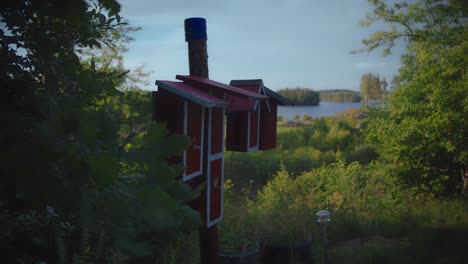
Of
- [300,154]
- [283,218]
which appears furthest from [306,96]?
[283,218]

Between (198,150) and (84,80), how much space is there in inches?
47.5

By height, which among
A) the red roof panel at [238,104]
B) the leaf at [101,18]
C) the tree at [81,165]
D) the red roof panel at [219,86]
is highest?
the leaf at [101,18]

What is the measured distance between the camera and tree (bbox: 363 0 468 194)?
6.80 meters

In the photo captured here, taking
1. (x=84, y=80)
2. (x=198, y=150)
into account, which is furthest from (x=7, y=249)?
(x=198, y=150)

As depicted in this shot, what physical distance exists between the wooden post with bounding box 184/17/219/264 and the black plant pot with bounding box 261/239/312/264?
1574 millimetres

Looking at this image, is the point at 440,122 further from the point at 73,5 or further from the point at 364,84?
the point at 364,84

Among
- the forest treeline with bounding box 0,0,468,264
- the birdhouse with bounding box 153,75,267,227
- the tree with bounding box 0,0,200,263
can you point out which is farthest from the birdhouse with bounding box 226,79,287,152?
the tree with bounding box 0,0,200,263

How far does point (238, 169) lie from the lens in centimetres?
1096

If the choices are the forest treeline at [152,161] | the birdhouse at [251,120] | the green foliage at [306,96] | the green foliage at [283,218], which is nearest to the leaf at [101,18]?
the forest treeline at [152,161]

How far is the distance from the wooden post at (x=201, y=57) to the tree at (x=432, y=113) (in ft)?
17.0

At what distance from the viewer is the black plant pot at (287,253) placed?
429cm

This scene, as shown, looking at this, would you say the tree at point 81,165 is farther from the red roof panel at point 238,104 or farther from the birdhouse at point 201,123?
the red roof panel at point 238,104

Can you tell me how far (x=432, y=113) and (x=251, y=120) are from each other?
17.4 feet

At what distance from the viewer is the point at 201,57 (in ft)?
9.35
